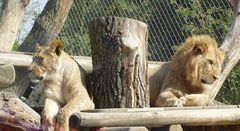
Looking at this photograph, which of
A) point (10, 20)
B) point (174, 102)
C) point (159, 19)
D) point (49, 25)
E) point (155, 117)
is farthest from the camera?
point (159, 19)

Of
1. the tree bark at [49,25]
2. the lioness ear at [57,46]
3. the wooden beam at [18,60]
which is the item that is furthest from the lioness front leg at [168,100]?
the tree bark at [49,25]

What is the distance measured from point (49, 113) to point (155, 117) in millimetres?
602

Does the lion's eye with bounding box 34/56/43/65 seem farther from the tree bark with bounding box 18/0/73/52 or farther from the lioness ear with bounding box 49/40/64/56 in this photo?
the tree bark with bounding box 18/0/73/52

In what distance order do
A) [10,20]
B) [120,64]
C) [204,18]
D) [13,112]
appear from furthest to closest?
1. [204,18]
2. [10,20]
3. [120,64]
4. [13,112]

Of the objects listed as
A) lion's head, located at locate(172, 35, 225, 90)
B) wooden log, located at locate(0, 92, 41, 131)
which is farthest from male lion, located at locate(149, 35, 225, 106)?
wooden log, located at locate(0, 92, 41, 131)

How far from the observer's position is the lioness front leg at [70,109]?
2850 mm

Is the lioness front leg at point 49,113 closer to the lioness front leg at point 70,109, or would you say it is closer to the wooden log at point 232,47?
the lioness front leg at point 70,109

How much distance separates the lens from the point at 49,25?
4902mm

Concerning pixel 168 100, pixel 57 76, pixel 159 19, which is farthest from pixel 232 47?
pixel 57 76

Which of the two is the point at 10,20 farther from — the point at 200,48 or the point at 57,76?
the point at 200,48

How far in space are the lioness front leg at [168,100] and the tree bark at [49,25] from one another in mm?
1550

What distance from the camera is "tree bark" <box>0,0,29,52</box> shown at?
4281 millimetres

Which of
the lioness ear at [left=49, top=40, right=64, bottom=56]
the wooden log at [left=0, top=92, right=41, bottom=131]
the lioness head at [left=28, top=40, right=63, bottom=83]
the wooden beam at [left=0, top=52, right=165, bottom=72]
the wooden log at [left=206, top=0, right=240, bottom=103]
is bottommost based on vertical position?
the wooden log at [left=0, top=92, right=41, bottom=131]

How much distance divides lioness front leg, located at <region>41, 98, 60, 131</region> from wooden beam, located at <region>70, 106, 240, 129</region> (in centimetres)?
33
